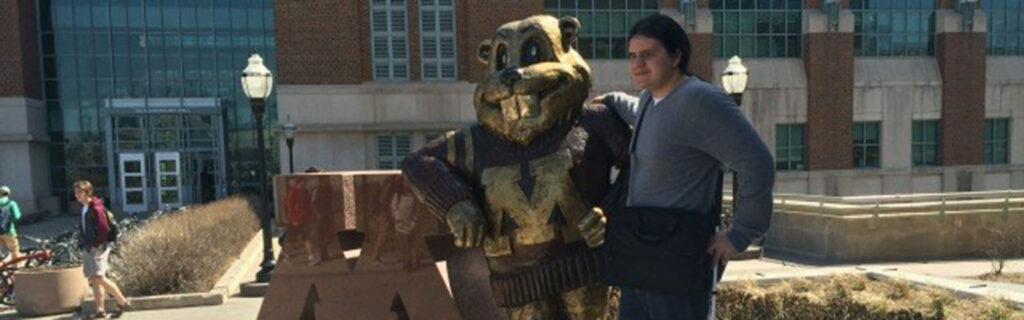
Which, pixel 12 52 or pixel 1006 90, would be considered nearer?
pixel 12 52

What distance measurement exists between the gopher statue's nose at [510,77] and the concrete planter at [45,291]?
8.16m

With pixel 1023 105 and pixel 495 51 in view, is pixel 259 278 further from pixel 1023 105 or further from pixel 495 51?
pixel 1023 105

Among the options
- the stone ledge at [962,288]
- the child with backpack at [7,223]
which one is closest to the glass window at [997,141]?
the stone ledge at [962,288]

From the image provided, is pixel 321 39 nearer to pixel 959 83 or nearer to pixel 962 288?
pixel 962 288

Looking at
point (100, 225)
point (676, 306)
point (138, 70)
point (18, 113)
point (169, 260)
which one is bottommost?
point (169, 260)

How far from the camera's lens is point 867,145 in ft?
79.3

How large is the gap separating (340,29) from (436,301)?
57.7 ft

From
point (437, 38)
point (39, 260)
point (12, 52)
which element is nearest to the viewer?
point (39, 260)

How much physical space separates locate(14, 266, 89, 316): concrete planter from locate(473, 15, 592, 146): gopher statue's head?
26.0ft

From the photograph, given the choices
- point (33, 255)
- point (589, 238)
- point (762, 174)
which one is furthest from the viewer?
point (33, 255)

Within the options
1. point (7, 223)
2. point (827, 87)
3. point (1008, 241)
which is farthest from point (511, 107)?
point (827, 87)

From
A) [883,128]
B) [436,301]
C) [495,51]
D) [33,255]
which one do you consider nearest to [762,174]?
[495,51]

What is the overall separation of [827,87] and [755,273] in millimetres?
18188

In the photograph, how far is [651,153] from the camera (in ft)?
8.10
